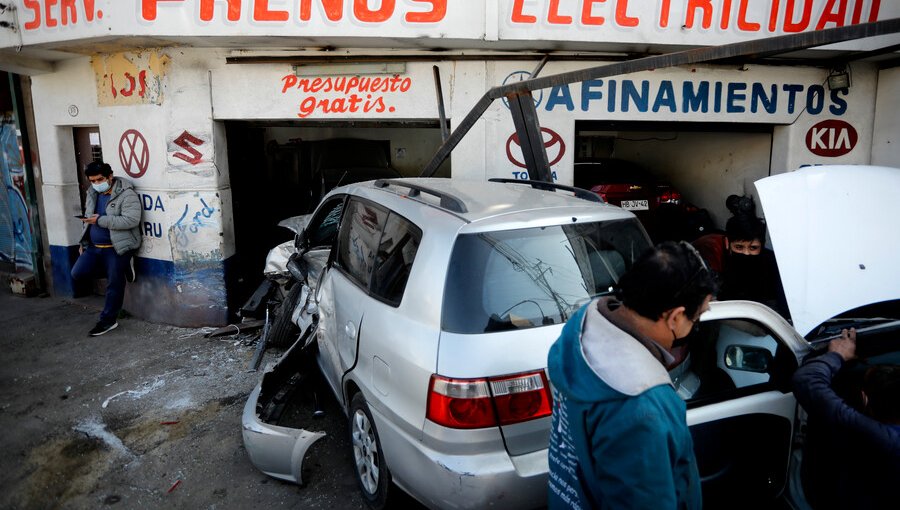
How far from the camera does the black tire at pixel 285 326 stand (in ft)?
17.5

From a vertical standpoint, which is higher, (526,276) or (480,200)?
(480,200)

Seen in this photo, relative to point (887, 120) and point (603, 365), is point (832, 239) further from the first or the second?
point (887, 120)

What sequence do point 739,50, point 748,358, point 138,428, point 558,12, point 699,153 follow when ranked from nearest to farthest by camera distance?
point 748,358 → point 739,50 → point 138,428 → point 558,12 → point 699,153

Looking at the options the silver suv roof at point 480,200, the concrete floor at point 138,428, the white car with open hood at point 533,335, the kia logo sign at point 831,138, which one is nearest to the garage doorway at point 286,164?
Answer: the concrete floor at point 138,428

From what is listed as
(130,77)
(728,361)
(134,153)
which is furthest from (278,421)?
(130,77)

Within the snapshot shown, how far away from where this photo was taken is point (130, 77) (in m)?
6.40

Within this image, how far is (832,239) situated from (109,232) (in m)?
6.73

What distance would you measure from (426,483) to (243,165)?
6.19 metres

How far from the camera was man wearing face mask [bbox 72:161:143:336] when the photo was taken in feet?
20.6

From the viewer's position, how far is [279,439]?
3230 millimetres

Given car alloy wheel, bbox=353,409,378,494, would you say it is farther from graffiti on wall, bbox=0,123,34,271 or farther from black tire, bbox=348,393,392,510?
graffiti on wall, bbox=0,123,34,271

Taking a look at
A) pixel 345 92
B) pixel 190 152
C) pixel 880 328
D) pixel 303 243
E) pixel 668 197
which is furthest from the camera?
pixel 668 197

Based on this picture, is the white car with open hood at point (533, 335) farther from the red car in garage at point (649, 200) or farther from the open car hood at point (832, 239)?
the red car in garage at point (649, 200)

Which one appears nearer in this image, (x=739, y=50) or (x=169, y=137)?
(x=739, y=50)
